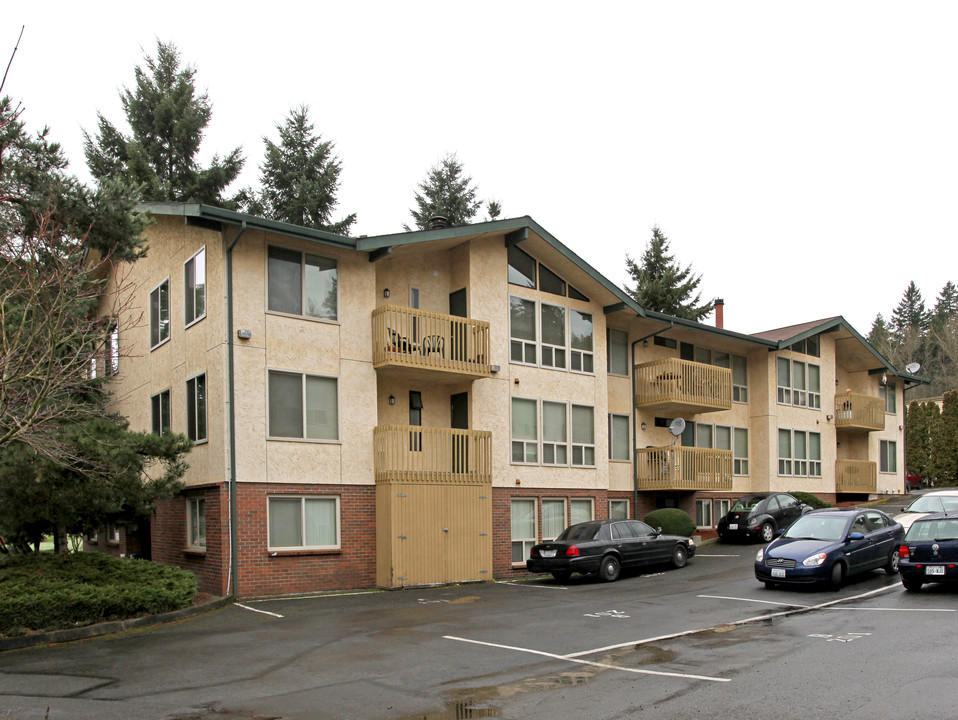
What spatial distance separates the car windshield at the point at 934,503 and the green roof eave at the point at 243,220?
55.7 ft

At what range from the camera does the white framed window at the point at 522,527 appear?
23797mm

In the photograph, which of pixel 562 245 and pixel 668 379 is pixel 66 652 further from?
pixel 668 379

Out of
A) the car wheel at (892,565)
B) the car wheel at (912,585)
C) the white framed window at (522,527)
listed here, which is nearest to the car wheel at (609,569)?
the white framed window at (522,527)

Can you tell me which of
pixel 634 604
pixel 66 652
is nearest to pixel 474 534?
pixel 634 604

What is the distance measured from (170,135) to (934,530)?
119 feet

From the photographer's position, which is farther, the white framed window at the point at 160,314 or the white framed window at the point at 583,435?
the white framed window at the point at 583,435

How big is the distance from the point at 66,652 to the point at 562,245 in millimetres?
16451

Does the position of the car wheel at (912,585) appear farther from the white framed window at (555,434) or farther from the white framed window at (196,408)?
the white framed window at (196,408)

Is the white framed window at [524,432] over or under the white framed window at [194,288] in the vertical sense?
under

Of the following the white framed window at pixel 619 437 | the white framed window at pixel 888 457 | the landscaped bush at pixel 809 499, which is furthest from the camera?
the white framed window at pixel 888 457

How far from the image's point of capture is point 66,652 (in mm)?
12664

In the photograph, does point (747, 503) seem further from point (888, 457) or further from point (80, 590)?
point (80, 590)

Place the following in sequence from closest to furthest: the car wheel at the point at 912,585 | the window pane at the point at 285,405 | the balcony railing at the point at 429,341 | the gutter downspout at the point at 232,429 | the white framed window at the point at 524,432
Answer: the car wheel at the point at 912,585 → the gutter downspout at the point at 232,429 → the window pane at the point at 285,405 → the balcony railing at the point at 429,341 → the white framed window at the point at 524,432

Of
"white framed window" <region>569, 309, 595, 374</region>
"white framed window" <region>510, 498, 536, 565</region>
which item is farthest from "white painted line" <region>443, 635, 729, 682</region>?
"white framed window" <region>569, 309, 595, 374</region>
